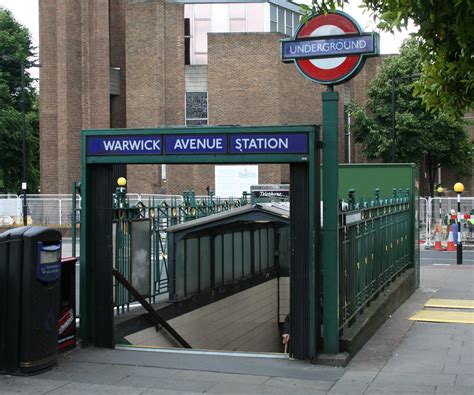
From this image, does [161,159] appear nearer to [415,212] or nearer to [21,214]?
[415,212]

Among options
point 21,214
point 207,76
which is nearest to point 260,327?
point 21,214

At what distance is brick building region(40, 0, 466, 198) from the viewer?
4628 centimetres

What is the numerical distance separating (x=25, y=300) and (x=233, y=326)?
693 centimetres

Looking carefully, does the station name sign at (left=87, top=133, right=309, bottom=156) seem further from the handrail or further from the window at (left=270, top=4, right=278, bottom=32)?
the window at (left=270, top=4, right=278, bottom=32)

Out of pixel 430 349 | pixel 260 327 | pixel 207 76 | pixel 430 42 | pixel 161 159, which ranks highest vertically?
pixel 207 76

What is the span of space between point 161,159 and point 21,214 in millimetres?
31743

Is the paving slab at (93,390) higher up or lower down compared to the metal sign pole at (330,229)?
lower down

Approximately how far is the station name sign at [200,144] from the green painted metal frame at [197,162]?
44 millimetres

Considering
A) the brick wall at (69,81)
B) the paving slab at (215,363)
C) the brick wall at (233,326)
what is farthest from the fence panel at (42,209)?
the paving slab at (215,363)

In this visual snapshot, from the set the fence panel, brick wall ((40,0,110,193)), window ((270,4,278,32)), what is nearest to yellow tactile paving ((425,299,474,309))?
the fence panel

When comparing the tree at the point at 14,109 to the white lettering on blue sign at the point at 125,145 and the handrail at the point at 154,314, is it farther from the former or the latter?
the white lettering on blue sign at the point at 125,145

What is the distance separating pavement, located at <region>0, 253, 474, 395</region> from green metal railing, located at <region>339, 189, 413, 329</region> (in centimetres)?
69

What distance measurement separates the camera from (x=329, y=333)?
7.54 metres

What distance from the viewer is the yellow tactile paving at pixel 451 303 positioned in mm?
11859
